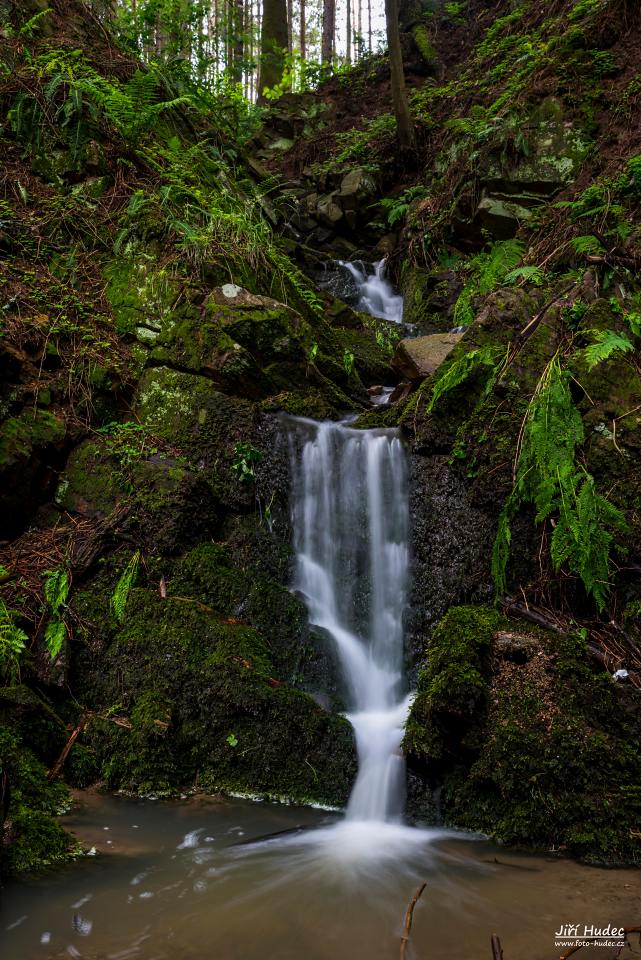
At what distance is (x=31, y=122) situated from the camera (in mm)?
6770

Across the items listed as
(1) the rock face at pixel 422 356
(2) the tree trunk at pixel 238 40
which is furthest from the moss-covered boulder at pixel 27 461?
(2) the tree trunk at pixel 238 40

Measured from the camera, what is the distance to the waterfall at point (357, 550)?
15.6ft

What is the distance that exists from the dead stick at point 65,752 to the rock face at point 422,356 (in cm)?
405

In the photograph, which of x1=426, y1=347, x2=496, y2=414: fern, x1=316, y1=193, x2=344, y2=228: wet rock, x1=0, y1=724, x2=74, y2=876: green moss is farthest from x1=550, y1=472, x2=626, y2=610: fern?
x1=316, y1=193, x2=344, y2=228: wet rock

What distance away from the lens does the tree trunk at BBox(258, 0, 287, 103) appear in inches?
611

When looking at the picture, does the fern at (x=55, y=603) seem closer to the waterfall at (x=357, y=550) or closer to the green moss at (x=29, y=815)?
the green moss at (x=29, y=815)

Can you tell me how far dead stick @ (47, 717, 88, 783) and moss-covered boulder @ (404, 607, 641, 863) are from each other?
214cm

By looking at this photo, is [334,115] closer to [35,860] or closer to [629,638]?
[629,638]

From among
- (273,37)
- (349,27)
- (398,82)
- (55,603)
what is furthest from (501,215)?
(349,27)

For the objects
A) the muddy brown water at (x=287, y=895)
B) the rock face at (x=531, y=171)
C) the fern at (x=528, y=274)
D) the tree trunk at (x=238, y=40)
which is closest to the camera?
the muddy brown water at (x=287, y=895)

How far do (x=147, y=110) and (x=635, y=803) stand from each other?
24.6ft

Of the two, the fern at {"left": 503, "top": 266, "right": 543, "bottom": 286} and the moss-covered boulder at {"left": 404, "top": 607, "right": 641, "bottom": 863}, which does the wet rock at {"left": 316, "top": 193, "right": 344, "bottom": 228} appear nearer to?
the fern at {"left": 503, "top": 266, "right": 543, "bottom": 286}

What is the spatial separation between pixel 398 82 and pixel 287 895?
1177 centimetres

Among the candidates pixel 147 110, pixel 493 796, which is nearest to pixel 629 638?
pixel 493 796
